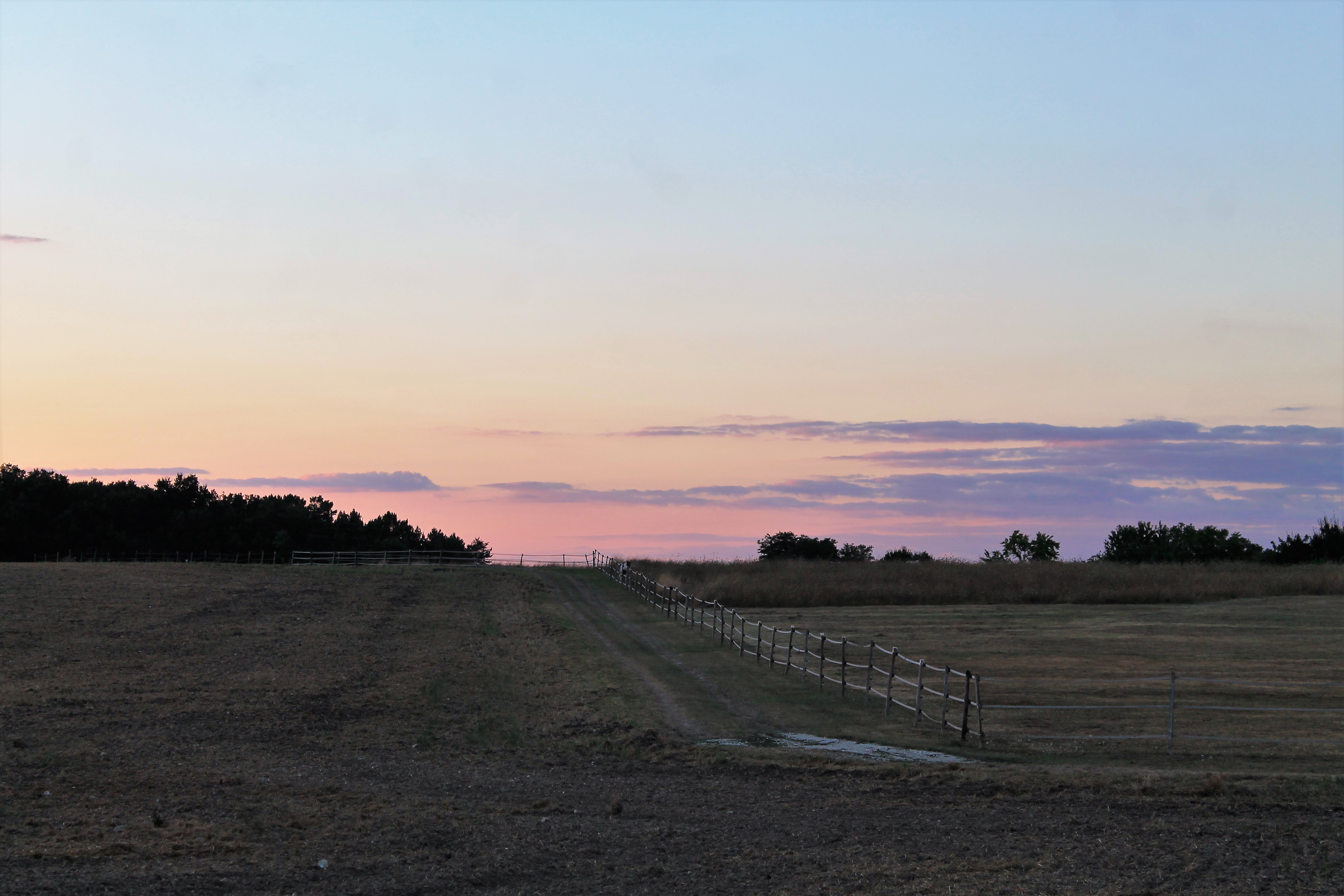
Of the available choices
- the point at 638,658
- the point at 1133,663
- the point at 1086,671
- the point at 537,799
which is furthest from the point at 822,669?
the point at 537,799

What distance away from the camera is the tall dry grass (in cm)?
5503

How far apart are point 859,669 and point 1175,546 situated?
69.1m

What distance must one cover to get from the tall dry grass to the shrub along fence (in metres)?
Result: 7.99

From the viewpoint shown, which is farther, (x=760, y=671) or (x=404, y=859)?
(x=760, y=671)

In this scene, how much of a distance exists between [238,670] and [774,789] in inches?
665

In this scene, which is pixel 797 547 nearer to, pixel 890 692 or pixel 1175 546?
pixel 1175 546

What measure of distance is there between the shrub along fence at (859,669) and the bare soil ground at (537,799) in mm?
1353

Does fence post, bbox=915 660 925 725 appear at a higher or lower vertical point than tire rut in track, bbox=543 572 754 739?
higher

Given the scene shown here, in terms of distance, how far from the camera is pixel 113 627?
34.8 meters

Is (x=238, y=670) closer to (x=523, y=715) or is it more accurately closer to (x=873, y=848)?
(x=523, y=715)

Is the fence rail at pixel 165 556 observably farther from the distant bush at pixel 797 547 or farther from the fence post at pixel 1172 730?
the fence post at pixel 1172 730

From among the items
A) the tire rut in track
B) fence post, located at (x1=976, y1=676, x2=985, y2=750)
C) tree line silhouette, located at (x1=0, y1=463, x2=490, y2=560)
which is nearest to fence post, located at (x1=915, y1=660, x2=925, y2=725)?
fence post, located at (x1=976, y1=676, x2=985, y2=750)

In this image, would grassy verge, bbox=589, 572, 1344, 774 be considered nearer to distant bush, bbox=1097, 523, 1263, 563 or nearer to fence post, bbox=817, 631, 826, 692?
fence post, bbox=817, 631, 826, 692

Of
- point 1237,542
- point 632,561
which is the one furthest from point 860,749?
point 1237,542
